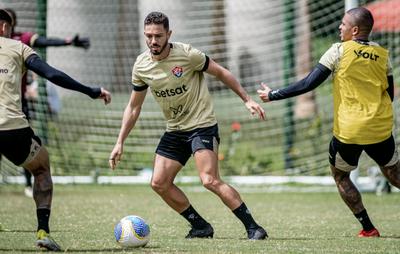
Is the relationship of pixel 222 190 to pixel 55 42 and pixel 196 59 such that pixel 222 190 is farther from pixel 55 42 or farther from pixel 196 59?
pixel 55 42

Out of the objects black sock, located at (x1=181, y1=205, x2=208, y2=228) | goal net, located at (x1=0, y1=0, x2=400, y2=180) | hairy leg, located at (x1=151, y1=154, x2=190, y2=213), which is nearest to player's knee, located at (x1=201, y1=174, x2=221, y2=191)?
hairy leg, located at (x1=151, y1=154, x2=190, y2=213)

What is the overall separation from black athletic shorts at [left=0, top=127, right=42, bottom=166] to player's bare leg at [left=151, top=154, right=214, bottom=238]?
1.36 meters

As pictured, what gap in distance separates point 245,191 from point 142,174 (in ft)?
7.05

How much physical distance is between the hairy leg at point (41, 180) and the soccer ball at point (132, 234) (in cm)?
63

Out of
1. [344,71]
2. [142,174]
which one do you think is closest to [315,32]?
[142,174]

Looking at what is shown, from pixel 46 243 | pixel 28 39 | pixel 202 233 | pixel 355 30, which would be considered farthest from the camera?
pixel 28 39

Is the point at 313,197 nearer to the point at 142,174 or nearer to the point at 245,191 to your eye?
the point at 245,191

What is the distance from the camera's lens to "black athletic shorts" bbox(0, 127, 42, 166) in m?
7.18

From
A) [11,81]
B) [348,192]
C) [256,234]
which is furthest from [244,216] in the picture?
[11,81]

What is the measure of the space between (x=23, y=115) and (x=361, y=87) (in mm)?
2986

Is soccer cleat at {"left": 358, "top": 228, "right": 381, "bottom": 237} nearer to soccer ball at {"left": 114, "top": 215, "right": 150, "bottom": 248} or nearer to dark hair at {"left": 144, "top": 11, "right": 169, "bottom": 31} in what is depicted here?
soccer ball at {"left": 114, "top": 215, "right": 150, "bottom": 248}

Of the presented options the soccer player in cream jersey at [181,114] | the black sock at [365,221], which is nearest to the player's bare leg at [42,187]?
the soccer player in cream jersey at [181,114]

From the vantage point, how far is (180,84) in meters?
8.29

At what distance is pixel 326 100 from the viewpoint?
17.5 m
